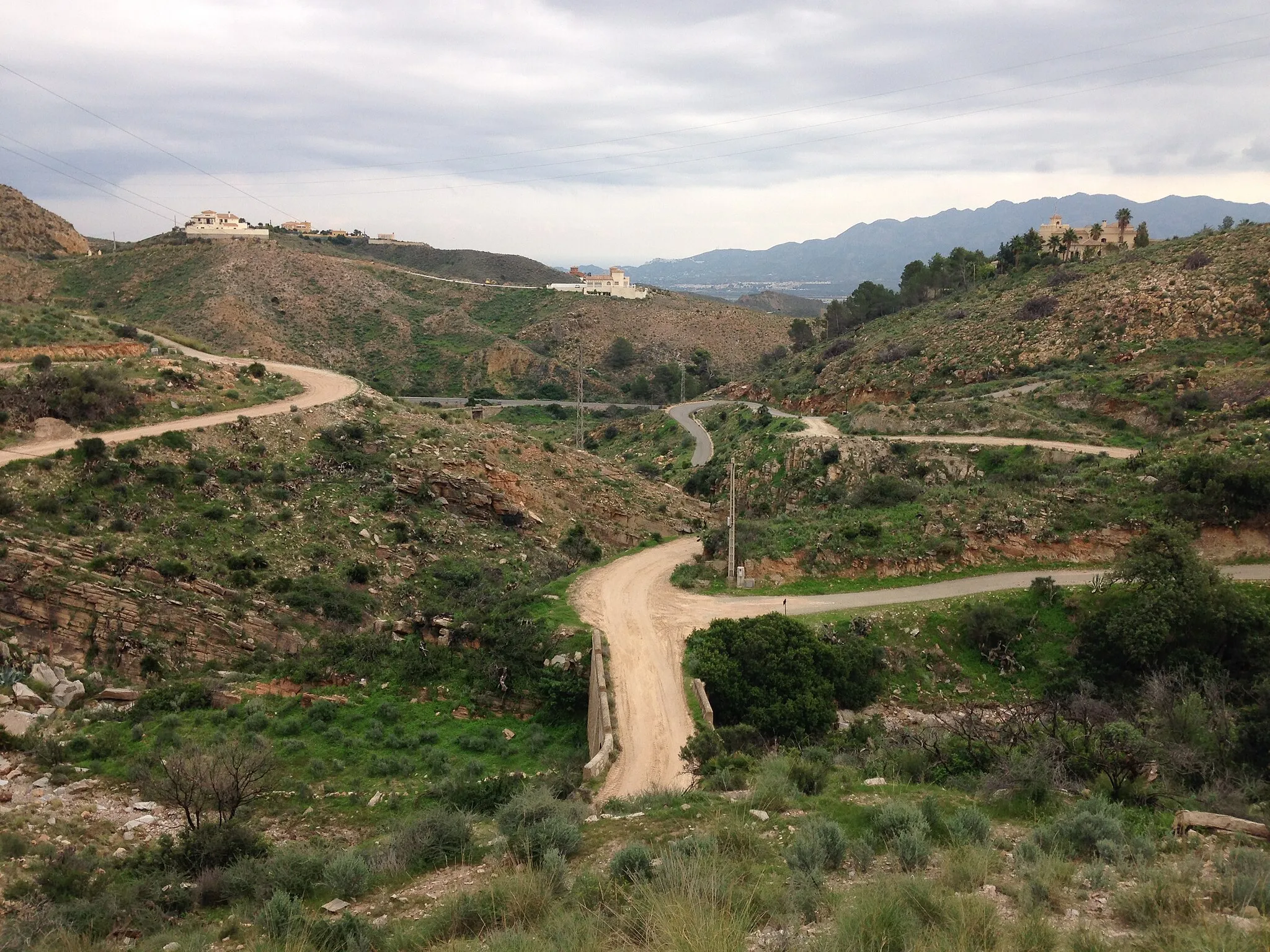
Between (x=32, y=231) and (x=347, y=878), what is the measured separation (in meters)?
94.4

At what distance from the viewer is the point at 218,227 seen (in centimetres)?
9531

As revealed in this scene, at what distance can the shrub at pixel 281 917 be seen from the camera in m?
7.08

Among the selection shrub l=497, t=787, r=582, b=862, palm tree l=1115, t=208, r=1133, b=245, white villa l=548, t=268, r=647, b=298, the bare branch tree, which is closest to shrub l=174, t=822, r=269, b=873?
the bare branch tree

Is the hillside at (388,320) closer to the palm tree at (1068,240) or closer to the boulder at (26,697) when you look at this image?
the palm tree at (1068,240)

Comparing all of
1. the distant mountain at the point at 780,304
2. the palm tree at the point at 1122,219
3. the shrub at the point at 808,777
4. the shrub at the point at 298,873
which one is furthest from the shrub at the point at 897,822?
the distant mountain at the point at 780,304

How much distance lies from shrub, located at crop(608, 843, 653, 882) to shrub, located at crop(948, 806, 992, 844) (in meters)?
3.13

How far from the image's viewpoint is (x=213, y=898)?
28.1 feet

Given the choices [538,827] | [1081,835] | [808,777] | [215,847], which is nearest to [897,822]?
[1081,835]

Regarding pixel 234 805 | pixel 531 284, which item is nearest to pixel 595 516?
pixel 234 805

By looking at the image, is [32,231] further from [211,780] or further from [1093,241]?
[1093,241]

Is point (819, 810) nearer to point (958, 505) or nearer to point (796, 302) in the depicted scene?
point (958, 505)

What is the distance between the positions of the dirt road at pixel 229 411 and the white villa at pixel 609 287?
60319 millimetres

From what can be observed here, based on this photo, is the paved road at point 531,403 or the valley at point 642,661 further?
the paved road at point 531,403

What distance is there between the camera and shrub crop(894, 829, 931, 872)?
7227mm
